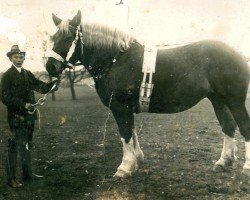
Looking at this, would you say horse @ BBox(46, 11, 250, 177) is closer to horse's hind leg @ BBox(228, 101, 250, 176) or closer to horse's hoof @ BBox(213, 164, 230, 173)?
horse's hind leg @ BBox(228, 101, 250, 176)

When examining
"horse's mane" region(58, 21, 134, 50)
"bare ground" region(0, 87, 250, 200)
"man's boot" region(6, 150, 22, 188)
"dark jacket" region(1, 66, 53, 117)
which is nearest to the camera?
"bare ground" region(0, 87, 250, 200)

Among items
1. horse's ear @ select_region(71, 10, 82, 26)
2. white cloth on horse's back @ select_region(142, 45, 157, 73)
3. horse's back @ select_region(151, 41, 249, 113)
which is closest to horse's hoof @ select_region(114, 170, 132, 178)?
horse's back @ select_region(151, 41, 249, 113)

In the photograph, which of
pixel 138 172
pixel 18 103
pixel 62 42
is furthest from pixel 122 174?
pixel 62 42

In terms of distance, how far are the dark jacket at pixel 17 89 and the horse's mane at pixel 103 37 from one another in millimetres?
912

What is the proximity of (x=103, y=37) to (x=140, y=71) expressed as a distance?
2.46ft

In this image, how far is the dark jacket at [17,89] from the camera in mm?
4438

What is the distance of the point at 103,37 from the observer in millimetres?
4691

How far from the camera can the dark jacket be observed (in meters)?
4.44

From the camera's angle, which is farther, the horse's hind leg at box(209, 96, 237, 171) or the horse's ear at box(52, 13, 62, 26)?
the horse's hind leg at box(209, 96, 237, 171)

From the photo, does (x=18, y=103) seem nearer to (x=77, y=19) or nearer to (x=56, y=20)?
(x=56, y=20)

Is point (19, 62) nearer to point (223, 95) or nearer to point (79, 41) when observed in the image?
point (79, 41)

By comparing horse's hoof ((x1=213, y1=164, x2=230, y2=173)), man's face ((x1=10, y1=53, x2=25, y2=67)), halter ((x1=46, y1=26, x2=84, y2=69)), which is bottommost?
horse's hoof ((x1=213, y1=164, x2=230, y2=173))

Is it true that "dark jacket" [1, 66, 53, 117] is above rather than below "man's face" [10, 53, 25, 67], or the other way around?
below

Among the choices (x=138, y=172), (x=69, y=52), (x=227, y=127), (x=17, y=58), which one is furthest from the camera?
(x=227, y=127)
